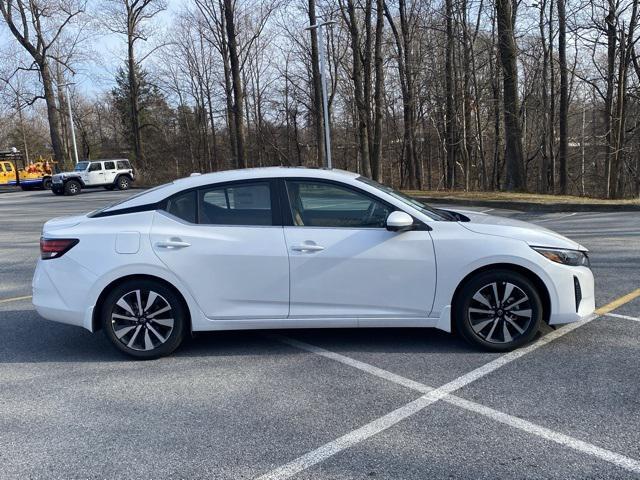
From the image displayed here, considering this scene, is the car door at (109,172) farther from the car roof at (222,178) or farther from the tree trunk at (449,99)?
the car roof at (222,178)

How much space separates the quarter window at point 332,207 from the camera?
4.36m

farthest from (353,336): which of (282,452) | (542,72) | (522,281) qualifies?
(542,72)

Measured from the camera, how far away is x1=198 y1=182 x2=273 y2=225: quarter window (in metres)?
4.41

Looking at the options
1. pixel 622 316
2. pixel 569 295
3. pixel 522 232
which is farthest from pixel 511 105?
pixel 569 295

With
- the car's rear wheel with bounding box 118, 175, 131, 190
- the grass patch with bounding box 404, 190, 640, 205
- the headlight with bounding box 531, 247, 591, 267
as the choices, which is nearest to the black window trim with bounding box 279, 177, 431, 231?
the headlight with bounding box 531, 247, 591, 267

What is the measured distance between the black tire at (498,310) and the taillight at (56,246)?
10.5 ft

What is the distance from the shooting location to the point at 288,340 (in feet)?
15.9

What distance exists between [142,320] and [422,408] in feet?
7.71

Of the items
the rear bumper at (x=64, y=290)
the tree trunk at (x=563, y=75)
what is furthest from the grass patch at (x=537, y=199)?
the rear bumper at (x=64, y=290)

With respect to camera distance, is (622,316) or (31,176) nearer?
(622,316)

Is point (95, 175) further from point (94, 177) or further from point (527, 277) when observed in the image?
point (527, 277)

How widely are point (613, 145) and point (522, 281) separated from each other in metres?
22.2

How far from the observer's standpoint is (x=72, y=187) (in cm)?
3003

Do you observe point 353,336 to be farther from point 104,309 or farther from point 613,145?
point 613,145
